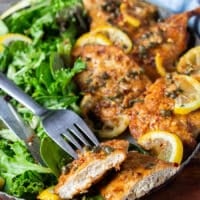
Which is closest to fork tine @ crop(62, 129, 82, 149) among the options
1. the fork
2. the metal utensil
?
the fork

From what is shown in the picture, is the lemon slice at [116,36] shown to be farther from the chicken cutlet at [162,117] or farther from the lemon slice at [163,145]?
the lemon slice at [163,145]

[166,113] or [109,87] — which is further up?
[109,87]

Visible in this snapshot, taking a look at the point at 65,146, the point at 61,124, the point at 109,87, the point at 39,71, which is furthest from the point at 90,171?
the point at 39,71

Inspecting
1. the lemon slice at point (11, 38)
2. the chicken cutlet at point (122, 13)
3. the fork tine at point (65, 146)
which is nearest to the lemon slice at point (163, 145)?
the fork tine at point (65, 146)

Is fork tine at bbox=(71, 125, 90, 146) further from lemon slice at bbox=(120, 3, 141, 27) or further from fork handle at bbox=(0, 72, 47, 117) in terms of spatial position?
lemon slice at bbox=(120, 3, 141, 27)

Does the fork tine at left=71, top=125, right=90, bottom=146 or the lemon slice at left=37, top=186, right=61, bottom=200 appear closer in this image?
the lemon slice at left=37, top=186, right=61, bottom=200

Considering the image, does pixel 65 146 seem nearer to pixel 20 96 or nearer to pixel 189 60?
pixel 20 96

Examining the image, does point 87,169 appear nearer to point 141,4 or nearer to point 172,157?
point 172,157

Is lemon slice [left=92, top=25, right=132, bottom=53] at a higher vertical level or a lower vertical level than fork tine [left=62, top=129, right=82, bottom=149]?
higher
